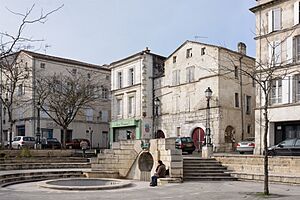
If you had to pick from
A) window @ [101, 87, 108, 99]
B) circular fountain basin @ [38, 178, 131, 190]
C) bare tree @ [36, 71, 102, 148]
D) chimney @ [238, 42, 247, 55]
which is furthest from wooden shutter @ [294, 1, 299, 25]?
window @ [101, 87, 108, 99]

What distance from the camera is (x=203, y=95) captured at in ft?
130

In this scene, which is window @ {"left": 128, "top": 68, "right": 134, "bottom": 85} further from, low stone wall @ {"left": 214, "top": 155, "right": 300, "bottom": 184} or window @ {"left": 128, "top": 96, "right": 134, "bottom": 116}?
low stone wall @ {"left": 214, "top": 155, "right": 300, "bottom": 184}

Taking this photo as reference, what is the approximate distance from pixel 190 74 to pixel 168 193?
84.1 feet

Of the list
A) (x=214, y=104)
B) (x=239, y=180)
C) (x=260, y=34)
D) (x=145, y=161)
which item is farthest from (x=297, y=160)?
(x=214, y=104)

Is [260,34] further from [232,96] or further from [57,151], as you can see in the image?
[57,151]

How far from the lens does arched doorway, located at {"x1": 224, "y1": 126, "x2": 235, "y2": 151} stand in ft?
125

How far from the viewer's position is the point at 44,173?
2336 centimetres

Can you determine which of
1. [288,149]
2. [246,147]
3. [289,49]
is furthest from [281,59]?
[288,149]

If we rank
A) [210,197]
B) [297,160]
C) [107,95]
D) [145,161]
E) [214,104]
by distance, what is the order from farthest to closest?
[107,95] → [214,104] → [145,161] → [297,160] → [210,197]

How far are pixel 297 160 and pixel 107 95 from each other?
1515 inches

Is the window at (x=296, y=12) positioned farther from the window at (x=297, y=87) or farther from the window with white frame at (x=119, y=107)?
the window with white frame at (x=119, y=107)

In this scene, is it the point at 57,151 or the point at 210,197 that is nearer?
the point at 210,197

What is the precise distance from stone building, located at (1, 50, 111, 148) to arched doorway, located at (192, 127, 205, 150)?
17533 mm

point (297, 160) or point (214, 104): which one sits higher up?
point (214, 104)
